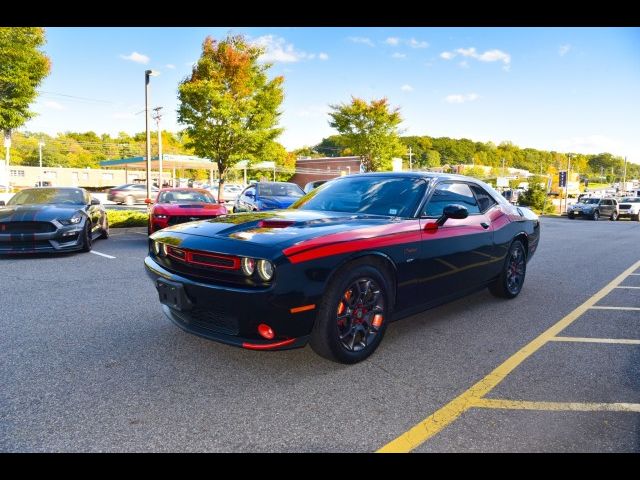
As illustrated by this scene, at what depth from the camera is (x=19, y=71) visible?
1465 centimetres

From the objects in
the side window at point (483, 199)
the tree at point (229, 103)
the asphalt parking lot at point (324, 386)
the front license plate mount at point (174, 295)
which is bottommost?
the asphalt parking lot at point (324, 386)

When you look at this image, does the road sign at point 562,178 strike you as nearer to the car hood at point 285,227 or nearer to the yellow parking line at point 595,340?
the yellow parking line at point 595,340

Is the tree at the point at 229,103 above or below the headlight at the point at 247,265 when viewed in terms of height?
above

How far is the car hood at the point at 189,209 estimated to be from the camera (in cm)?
929

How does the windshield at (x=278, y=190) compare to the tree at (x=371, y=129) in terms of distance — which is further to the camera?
the tree at (x=371, y=129)

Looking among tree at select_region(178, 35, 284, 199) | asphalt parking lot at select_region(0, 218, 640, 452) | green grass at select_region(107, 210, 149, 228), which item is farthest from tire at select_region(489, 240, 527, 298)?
tree at select_region(178, 35, 284, 199)

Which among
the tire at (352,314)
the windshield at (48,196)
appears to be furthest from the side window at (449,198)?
the windshield at (48,196)

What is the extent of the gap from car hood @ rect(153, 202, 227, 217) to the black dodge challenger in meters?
5.38

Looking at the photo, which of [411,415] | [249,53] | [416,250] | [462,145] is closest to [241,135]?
[249,53]

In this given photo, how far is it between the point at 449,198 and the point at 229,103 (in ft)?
49.9

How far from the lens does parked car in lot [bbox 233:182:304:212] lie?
476 inches

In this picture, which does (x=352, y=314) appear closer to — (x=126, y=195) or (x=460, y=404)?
(x=460, y=404)

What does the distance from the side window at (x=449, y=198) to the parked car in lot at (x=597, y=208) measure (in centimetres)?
2840

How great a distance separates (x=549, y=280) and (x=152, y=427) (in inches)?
243
